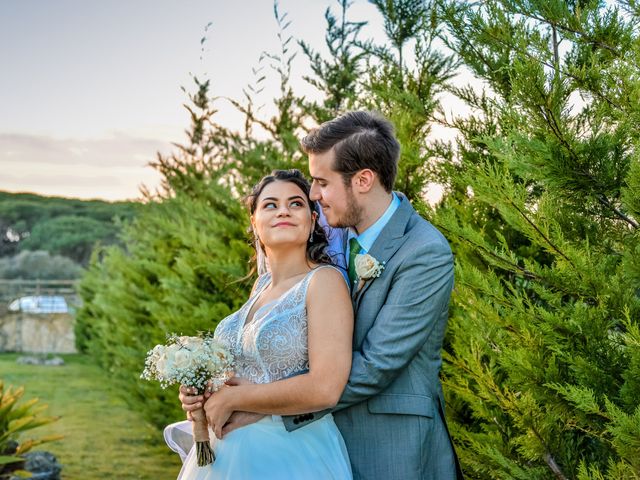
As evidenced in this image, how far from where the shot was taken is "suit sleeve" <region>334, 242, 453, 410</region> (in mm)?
2863

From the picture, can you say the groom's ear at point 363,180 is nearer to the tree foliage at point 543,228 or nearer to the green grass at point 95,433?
the tree foliage at point 543,228

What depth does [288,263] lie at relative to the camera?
3.46 m

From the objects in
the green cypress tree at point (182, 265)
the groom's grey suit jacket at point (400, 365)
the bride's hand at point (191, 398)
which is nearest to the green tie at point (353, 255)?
the groom's grey suit jacket at point (400, 365)

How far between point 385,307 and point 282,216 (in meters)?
0.69

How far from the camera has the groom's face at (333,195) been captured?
10.5 feet

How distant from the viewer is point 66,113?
18.0 metres

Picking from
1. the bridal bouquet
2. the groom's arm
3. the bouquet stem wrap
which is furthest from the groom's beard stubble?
the bouquet stem wrap

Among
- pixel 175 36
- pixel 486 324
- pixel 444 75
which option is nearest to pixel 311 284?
pixel 486 324

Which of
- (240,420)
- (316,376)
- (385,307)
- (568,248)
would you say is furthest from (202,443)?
(568,248)

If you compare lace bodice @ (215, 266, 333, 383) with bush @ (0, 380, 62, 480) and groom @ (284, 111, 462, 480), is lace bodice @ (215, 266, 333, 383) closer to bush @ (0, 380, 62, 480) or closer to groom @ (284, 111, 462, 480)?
groom @ (284, 111, 462, 480)

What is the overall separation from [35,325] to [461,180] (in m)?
27.8

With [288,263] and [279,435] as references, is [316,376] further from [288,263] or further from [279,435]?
[288,263]

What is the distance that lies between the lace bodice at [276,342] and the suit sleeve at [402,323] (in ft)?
0.90

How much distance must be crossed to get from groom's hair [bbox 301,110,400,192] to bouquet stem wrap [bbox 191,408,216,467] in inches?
42.8
